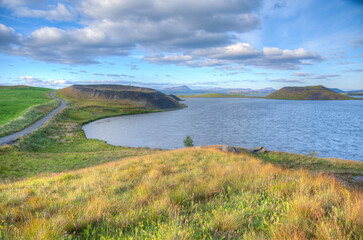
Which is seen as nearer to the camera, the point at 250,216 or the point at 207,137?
the point at 250,216

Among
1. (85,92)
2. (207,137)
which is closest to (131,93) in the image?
(85,92)

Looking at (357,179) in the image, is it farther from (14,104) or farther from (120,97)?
(120,97)

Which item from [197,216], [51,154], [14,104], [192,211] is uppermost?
[197,216]

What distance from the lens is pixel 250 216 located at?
3754 millimetres

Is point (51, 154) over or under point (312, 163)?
under

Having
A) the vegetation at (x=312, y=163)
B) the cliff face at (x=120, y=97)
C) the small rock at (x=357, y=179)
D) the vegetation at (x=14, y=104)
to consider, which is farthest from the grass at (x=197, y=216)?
the cliff face at (x=120, y=97)

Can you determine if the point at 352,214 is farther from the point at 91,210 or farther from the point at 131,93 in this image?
the point at 131,93

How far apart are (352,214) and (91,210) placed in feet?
17.4

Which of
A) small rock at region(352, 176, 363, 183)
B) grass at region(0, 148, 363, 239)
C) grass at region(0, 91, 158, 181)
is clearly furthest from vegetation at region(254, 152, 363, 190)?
grass at region(0, 91, 158, 181)

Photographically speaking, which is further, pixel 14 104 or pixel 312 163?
pixel 14 104

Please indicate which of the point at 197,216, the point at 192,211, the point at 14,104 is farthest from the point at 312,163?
the point at 14,104

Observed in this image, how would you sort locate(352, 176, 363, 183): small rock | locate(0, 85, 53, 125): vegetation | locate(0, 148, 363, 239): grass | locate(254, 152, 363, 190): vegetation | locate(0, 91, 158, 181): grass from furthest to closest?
locate(0, 85, 53, 125): vegetation → locate(0, 91, 158, 181): grass → locate(254, 152, 363, 190): vegetation → locate(352, 176, 363, 183): small rock → locate(0, 148, 363, 239): grass

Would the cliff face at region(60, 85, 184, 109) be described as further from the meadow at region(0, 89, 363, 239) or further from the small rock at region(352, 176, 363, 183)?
the meadow at region(0, 89, 363, 239)

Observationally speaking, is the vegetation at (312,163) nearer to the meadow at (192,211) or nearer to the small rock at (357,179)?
the small rock at (357,179)
